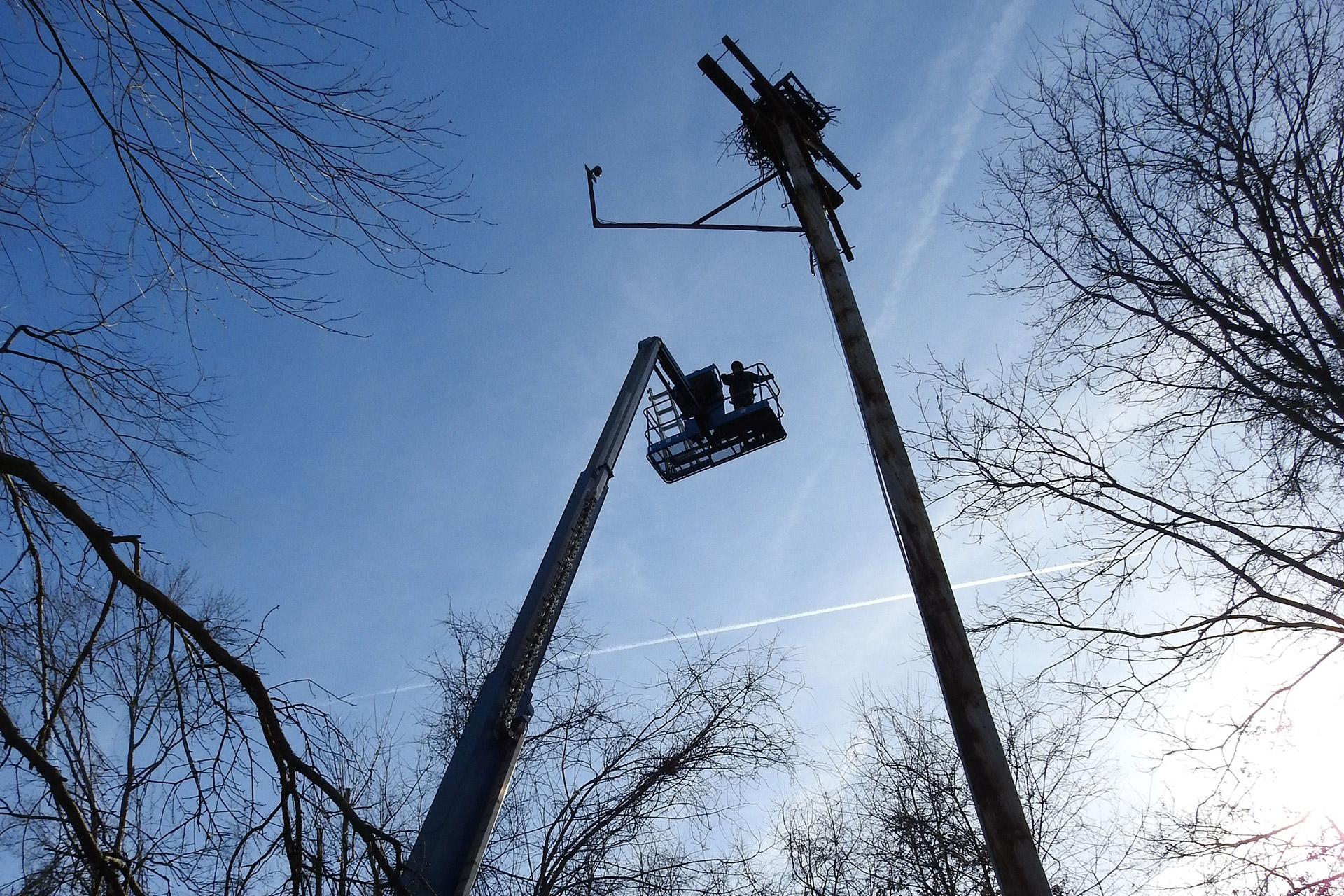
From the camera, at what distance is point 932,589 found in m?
3.54

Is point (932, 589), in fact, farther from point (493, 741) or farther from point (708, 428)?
point (708, 428)

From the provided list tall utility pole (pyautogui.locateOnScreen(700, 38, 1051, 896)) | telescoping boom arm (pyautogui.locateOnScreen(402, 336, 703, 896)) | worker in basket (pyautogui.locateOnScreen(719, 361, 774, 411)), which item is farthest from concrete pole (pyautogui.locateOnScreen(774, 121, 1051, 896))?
worker in basket (pyautogui.locateOnScreen(719, 361, 774, 411))

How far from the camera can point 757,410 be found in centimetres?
1009

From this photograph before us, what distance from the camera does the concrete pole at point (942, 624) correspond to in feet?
9.25

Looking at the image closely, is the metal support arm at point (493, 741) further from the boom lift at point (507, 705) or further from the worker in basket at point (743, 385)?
the worker in basket at point (743, 385)

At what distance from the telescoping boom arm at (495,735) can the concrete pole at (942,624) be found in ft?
7.19

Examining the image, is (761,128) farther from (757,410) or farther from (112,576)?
(112,576)

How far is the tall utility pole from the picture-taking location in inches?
111

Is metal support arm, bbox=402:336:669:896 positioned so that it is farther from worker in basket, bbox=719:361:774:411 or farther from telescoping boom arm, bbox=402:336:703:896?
worker in basket, bbox=719:361:774:411

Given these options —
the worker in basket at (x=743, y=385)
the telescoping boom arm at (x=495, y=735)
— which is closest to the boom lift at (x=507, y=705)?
the telescoping boom arm at (x=495, y=735)

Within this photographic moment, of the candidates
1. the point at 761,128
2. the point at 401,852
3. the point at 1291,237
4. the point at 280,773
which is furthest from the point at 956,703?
the point at 1291,237

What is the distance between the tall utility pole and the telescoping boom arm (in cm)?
220

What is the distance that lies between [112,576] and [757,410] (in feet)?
25.9

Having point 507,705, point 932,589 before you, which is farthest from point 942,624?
point 507,705
